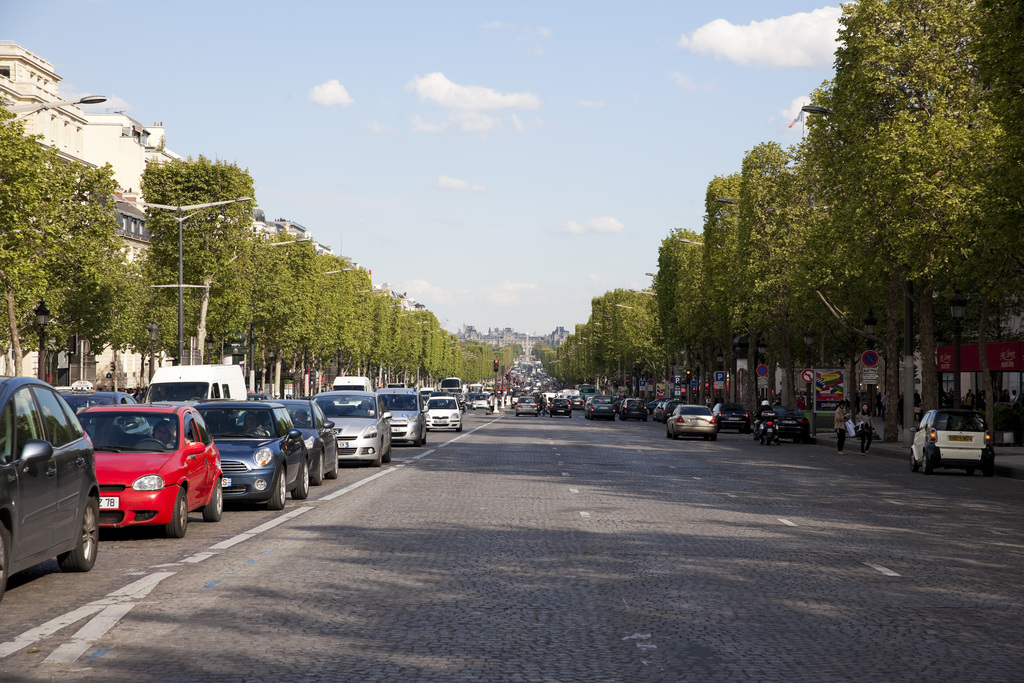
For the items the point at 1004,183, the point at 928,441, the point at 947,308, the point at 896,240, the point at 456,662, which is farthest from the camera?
the point at 947,308

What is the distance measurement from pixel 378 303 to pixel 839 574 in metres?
123

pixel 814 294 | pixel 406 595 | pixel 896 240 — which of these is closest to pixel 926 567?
pixel 406 595

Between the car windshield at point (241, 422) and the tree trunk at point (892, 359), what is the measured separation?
97.1 ft

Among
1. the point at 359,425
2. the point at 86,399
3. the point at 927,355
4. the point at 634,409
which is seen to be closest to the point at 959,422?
the point at 927,355

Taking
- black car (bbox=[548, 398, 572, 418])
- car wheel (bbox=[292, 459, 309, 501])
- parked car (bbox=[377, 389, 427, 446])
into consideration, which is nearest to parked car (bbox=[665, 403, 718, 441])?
parked car (bbox=[377, 389, 427, 446])

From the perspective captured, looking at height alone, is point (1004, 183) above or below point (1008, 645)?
above

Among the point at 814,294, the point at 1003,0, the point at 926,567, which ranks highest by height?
the point at 1003,0

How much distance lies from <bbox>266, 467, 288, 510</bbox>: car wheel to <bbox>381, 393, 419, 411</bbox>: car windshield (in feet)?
70.0

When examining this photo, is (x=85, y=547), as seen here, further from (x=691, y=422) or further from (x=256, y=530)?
(x=691, y=422)

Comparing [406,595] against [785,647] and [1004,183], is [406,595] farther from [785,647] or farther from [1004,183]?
[1004,183]

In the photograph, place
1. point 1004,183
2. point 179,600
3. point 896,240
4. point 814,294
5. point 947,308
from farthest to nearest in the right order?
point 947,308 → point 814,294 → point 896,240 → point 1004,183 → point 179,600

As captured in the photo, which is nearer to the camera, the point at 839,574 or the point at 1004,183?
the point at 839,574

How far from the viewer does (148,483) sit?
13914 millimetres

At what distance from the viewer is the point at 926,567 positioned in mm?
12125
